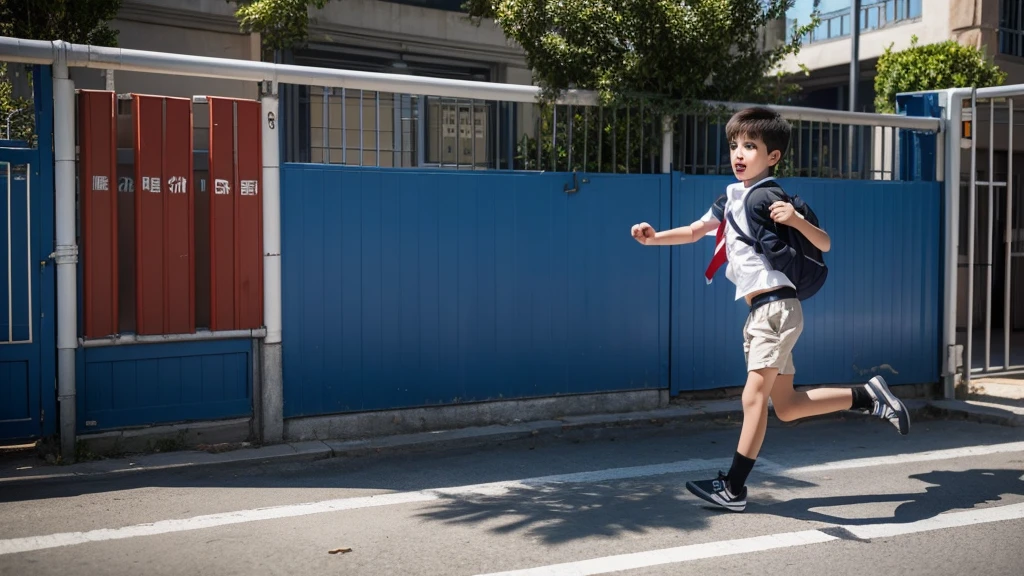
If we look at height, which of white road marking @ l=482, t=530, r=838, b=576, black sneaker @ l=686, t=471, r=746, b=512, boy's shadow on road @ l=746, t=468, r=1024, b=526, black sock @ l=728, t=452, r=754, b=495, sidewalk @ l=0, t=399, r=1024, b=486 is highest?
black sock @ l=728, t=452, r=754, b=495

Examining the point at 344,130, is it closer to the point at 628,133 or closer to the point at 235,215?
the point at 235,215

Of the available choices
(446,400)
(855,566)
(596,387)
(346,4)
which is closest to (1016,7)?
(346,4)

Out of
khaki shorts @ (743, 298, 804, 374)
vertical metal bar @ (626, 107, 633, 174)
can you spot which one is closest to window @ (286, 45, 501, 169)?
vertical metal bar @ (626, 107, 633, 174)

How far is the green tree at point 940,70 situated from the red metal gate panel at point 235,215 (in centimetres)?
885

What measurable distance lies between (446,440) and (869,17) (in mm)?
12547

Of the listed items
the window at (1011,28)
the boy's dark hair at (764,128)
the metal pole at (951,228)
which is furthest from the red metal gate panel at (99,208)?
the window at (1011,28)

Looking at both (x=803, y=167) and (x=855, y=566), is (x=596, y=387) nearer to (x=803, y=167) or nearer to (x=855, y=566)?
(x=803, y=167)

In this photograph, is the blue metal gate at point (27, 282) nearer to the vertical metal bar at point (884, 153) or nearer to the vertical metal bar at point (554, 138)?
the vertical metal bar at point (554, 138)

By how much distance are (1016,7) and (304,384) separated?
42.4ft

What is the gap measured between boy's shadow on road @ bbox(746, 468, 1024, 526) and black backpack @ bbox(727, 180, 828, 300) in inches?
46.7

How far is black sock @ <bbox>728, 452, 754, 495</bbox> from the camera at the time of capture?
214 inches

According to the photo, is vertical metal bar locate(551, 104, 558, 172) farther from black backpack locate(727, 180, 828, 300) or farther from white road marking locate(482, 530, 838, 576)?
white road marking locate(482, 530, 838, 576)

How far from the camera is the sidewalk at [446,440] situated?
6.41 meters

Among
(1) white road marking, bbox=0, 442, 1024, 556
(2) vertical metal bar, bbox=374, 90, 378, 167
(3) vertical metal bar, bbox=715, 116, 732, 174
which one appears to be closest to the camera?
(1) white road marking, bbox=0, 442, 1024, 556
